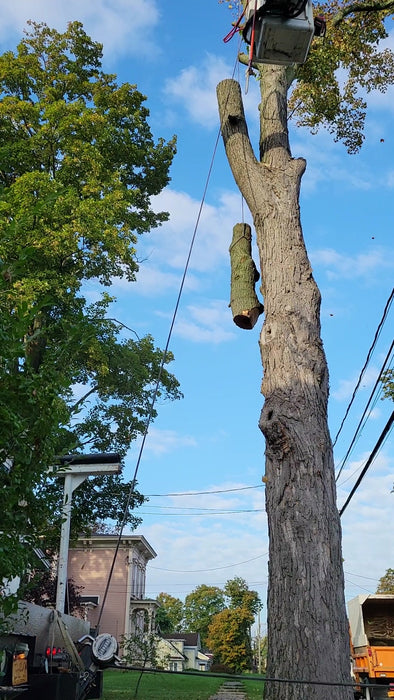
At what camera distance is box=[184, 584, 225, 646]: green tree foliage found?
81250 mm

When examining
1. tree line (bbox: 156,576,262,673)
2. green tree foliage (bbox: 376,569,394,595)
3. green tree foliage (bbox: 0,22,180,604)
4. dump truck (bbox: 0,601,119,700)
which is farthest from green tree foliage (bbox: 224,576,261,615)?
dump truck (bbox: 0,601,119,700)

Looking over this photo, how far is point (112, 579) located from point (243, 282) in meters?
33.7

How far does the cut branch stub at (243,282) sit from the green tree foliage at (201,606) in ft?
272

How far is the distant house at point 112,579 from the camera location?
111ft

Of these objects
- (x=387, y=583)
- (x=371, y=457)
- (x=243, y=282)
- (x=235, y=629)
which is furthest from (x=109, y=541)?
(x=243, y=282)

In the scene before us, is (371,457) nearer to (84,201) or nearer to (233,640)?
(84,201)

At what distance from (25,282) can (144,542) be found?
29.2 metres

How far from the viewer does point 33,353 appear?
12953 mm

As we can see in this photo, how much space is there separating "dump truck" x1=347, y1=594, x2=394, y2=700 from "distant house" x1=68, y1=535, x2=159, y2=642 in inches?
871

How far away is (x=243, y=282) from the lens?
4902 millimetres

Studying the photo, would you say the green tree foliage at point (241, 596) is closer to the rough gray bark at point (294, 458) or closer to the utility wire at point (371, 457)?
the utility wire at point (371, 457)

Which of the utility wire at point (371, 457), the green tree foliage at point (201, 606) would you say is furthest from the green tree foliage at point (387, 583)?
the green tree foliage at point (201, 606)

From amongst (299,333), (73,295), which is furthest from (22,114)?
(299,333)

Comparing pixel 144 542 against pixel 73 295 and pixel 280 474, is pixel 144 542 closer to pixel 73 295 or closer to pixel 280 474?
pixel 73 295
